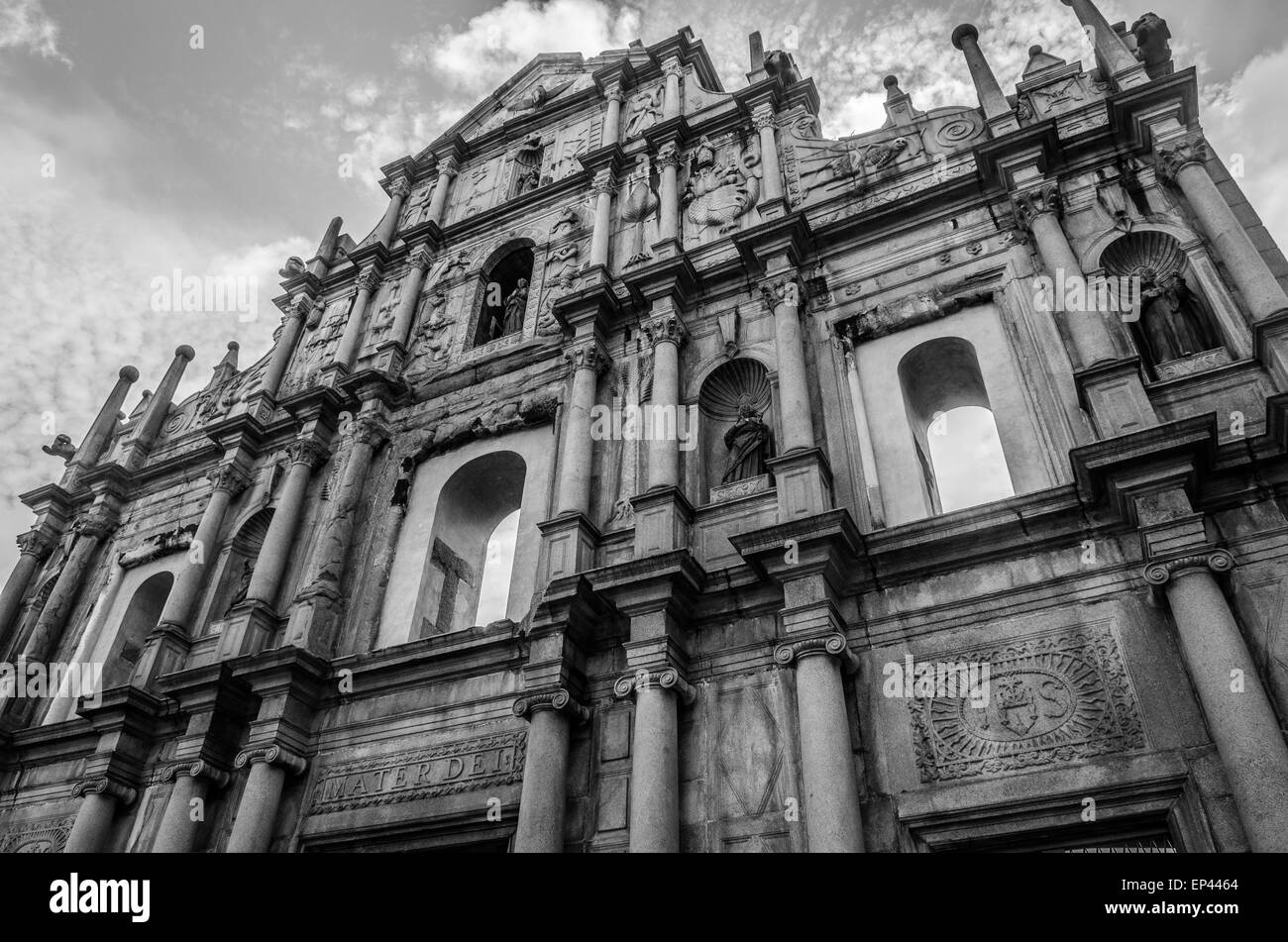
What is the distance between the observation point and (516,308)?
588 inches

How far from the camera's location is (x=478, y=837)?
8.95 meters

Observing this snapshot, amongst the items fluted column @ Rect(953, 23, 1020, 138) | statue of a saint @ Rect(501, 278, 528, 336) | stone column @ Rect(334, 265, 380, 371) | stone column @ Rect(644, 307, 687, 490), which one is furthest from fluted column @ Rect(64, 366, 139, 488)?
fluted column @ Rect(953, 23, 1020, 138)

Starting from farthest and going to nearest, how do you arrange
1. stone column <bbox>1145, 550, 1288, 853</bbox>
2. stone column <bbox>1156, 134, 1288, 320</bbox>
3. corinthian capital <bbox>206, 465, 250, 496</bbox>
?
corinthian capital <bbox>206, 465, 250, 496</bbox>, stone column <bbox>1156, 134, 1288, 320</bbox>, stone column <bbox>1145, 550, 1288, 853</bbox>

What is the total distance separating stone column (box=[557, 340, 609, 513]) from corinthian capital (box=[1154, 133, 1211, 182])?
259 inches

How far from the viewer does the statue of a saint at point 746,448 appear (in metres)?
10.4

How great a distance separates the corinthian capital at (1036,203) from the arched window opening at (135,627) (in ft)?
42.7

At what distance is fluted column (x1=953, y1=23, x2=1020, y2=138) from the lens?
1127 centimetres

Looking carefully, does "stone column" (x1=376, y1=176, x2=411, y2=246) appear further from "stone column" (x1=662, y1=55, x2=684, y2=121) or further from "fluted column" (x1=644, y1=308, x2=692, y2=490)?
"fluted column" (x1=644, y1=308, x2=692, y2=490)

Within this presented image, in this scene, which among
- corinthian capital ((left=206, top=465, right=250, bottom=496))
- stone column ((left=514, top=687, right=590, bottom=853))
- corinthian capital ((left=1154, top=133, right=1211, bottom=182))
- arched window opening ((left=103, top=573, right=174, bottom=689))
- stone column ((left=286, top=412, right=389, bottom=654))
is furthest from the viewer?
corinthian capital ((left=206, top=465, right=250, bottom=496))

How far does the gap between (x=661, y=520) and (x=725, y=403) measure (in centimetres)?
241

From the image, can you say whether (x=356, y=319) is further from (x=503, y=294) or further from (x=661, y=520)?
(x=661, y=520)

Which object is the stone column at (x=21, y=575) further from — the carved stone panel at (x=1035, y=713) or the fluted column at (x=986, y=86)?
the fluted column at (x=986, y=86)

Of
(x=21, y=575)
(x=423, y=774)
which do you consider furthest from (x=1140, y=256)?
(x=21, y=575)
